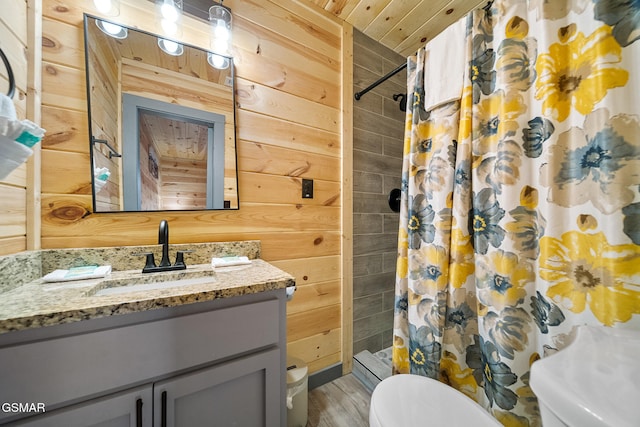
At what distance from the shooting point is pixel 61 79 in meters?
0.86

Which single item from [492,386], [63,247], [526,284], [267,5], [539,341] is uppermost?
[267,5]

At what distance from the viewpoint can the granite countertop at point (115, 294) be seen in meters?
0.51

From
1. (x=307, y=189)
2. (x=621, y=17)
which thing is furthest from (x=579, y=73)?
(x=307, y=189)

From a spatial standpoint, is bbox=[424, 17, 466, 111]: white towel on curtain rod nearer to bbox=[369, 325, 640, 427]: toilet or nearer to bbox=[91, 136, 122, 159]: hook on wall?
bbox=[369, 325, 640, 427]: toilet

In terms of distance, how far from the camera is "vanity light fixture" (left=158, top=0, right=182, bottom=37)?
3.31 ft

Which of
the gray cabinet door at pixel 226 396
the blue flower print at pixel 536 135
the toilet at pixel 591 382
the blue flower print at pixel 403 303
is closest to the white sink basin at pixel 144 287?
the gray cabinet door at pixel 226 396

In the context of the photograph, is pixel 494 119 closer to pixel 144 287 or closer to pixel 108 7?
pixel 144 287

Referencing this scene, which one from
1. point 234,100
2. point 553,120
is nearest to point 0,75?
point 234,100

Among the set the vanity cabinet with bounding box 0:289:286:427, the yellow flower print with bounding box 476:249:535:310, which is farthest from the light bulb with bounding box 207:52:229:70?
the yellow flower print with bounding box 476:249:535:310

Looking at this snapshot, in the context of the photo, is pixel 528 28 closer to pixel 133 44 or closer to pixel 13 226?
pixel 133 44

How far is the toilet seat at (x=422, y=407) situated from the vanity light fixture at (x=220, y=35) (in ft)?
5.33

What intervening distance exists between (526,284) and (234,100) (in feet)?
5.08

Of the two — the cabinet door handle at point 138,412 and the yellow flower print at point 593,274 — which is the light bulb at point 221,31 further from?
the yellow flower print at point 593,274

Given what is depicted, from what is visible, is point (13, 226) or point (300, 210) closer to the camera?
point (13, 226)
